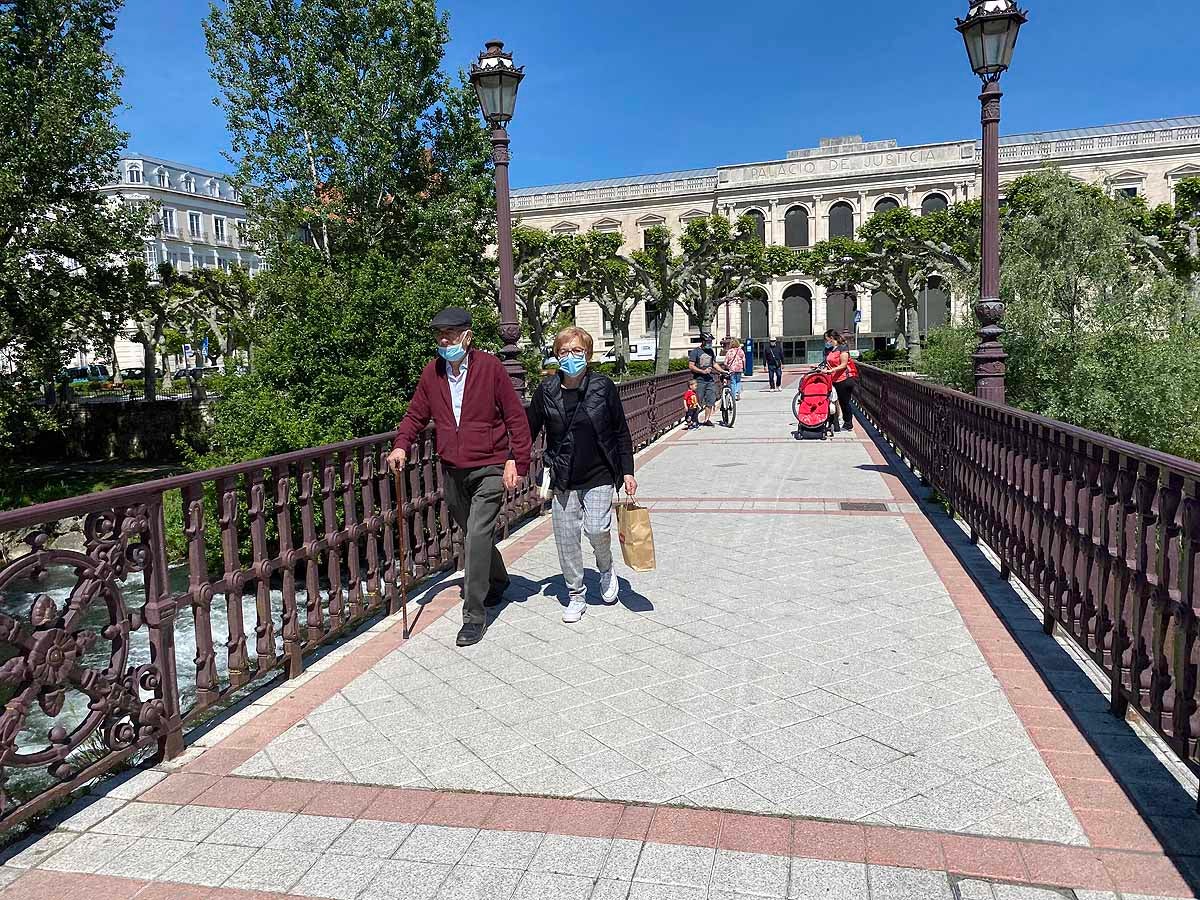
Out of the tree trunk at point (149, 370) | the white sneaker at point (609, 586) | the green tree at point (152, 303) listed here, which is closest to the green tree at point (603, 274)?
the green tree at point (152, 303)

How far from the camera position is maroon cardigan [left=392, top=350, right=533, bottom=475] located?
5.18 meters

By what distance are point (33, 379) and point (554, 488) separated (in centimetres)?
1514

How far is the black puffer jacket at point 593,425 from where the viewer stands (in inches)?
213

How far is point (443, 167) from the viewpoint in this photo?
2628 centimetres

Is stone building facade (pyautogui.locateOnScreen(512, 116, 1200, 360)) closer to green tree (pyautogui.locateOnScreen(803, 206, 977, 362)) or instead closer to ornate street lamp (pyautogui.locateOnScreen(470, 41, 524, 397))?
green tree (pyautogui.locateOnScreen(803, 206, 977, 362))

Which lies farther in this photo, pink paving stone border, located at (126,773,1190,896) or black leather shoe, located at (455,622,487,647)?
black leather shoe, located at (455,622,487,647)

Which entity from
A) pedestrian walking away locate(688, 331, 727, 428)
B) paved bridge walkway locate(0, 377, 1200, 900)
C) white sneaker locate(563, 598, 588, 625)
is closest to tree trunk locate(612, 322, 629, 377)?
pedestrian walking away locate(688, 331, 727, 428)

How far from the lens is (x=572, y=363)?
5.36 meters

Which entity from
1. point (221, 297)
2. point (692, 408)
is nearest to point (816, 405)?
point (692, 408)

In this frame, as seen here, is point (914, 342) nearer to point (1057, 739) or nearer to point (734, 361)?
point (734, 361)

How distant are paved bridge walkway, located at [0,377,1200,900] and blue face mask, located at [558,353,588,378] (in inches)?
59.9

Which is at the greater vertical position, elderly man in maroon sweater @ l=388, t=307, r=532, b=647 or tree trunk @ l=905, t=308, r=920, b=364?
tree trunk @ l=905, t=308, r=920, b=364

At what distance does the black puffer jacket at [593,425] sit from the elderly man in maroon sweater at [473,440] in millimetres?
231

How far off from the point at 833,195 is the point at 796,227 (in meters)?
3.35
